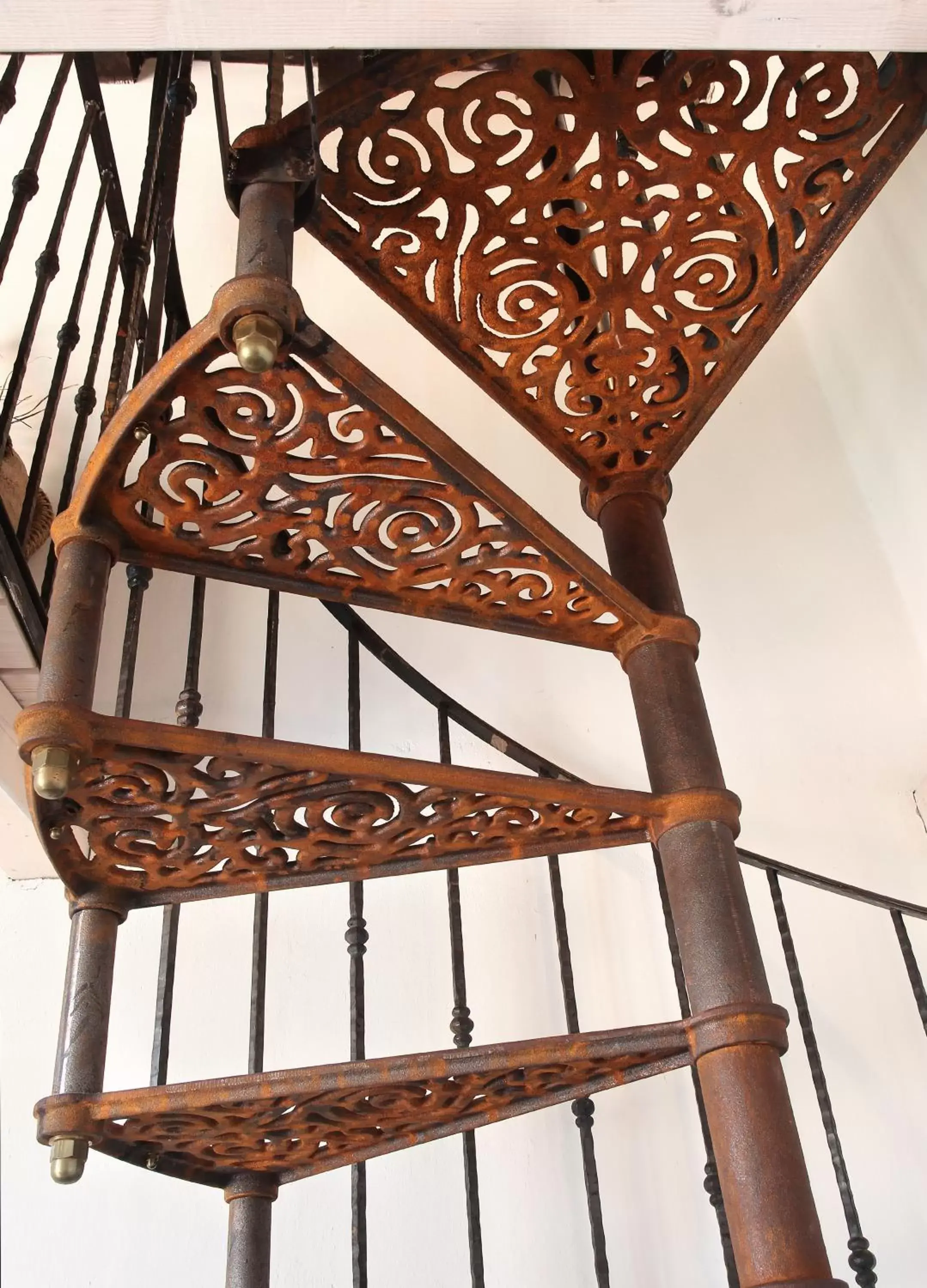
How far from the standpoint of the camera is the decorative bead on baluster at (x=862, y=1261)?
6.03 ft

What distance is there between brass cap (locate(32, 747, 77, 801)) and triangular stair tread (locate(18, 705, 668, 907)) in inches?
0.5

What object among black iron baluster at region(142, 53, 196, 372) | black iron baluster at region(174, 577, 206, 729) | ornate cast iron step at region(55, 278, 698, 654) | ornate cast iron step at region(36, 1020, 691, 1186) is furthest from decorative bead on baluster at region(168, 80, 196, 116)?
ornate cast iron step at region(36, 1020, 691, 1186)

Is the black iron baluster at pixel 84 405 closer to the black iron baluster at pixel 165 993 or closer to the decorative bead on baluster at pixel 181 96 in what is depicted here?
the decorative bead on baluster at pixel 181 96

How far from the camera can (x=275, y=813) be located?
1378mm

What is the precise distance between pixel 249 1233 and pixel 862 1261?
102 cm

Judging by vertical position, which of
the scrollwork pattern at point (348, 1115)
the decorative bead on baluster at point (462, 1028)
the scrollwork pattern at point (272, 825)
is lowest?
the scrollwork pattern at point (348, 1115)

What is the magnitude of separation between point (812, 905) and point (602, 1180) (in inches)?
31.0

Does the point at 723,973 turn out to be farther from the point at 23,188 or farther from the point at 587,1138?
the point at 23,188

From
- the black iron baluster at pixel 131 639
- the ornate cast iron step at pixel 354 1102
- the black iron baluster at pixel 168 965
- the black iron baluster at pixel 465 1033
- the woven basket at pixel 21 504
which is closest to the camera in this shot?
the ornate cast iron step at pixel 354 1102

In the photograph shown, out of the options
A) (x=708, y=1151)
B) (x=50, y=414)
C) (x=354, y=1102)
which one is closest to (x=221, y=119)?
(x=50, y=414)

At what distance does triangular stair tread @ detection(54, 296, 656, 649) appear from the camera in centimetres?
120

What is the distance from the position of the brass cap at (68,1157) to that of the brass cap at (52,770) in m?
0.44

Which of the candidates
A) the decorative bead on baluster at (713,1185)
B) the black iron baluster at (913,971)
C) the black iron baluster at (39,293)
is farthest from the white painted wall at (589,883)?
the black iron baluster at (39,293)

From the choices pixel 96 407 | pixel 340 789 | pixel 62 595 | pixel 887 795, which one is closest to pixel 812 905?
pixel 887 795
